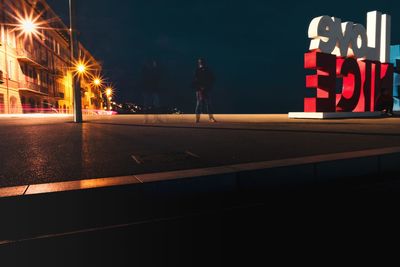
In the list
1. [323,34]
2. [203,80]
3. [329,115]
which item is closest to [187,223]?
[203,80]

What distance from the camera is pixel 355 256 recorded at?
201cm

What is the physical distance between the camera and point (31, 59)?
3634 centimetres

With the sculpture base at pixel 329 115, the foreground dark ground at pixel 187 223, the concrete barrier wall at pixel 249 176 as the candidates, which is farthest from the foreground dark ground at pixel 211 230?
the sculpture base at pixel 329 115

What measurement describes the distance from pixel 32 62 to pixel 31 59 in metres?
0.95

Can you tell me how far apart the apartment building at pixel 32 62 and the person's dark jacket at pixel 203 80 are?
15.0m

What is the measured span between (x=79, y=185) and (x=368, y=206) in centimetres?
258

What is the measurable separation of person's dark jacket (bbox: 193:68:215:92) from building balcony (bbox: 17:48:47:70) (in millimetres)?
29735

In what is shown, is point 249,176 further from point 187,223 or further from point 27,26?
point 27,26

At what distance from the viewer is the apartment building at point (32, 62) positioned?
31.4 metres

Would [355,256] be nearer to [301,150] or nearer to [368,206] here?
[368,206]

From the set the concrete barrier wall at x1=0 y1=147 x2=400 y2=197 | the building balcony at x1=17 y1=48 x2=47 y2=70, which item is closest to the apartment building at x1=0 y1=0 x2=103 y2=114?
the building balcony at x1=17 y1=48 x2=47 y2=70

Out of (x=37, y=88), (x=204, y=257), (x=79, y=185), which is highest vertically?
(x=37, y=88)

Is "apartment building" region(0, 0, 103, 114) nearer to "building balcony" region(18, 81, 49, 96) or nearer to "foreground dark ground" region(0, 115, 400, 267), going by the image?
"building balcony" region(18, 81, 49, 96)

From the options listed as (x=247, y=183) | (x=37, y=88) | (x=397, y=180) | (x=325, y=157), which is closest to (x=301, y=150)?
(x=325, y=157)
